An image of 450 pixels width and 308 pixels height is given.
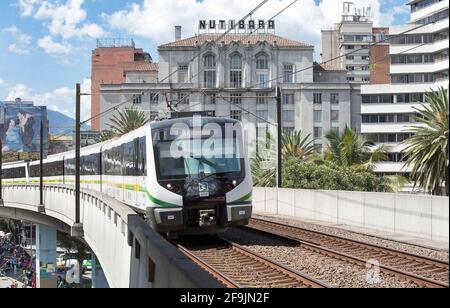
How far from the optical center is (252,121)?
101 meters

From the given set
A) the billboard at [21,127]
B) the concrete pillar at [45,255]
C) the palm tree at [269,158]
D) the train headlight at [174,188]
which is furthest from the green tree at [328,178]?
the billboard at [21,127]

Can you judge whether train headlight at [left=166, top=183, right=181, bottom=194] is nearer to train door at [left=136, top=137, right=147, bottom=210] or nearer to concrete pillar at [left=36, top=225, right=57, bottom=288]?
train door at [left=136, top=137, right=147, bottom=210]

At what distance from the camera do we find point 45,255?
52281 millimetres

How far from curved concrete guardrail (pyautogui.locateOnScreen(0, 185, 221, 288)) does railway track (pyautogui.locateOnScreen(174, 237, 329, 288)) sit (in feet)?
4.84

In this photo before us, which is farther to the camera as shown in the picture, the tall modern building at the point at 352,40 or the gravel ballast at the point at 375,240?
the tall modern building at the point at 352,40

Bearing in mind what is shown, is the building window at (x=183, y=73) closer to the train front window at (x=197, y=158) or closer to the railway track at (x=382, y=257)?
the railway track at (x=382, y=257)

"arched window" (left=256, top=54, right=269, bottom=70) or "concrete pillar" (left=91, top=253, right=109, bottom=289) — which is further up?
"arched window" (left=256, top=54, right=269, bottom=70)

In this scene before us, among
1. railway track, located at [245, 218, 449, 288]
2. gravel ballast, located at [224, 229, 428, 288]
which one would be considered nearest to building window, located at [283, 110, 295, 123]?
railway track, located at [245, 218, 449, 288]

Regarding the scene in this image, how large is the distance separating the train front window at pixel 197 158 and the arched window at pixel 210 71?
83.4 meters

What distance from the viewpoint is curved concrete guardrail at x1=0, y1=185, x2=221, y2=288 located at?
281 inches

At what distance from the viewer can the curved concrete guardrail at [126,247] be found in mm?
7131

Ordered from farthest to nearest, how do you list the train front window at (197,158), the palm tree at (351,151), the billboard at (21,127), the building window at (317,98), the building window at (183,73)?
the building window at (317,98), the building window at (183,73), the billboard at (21,127), the palm tree at (351,151), the train front window at (197,158)

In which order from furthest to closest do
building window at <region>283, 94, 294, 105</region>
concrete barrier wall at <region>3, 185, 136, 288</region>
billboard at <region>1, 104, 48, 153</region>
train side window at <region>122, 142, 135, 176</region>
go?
1. building window at <region>283, 94, 294, 105</region>
2. billboard at <region>1, 104, 48, 153</region>
3. train side window at <region>122, 142, 135, 176</region>
4. concrete barrier wall at <region>3, 185, 136, 288</region>
